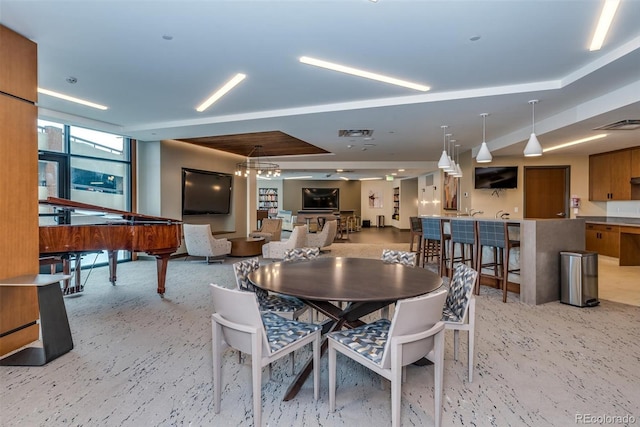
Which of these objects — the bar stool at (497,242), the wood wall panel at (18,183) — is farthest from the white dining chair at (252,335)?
the bar stool at (497,242)

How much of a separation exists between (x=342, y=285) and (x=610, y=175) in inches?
325

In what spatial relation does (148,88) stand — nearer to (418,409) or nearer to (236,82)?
(236,82)

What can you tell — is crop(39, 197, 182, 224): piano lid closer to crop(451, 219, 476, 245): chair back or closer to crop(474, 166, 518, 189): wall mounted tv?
crop(451, 219, 476, 245): chair back

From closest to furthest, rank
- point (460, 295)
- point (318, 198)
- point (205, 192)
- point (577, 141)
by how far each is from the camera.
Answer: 1. point (460, 295)
2. point (577, 141)
3. point (205, 192)
4. point (318, 198)

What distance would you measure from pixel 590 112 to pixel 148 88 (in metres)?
6.02

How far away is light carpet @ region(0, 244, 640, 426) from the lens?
2.07 meters

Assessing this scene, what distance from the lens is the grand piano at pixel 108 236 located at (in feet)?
12.6

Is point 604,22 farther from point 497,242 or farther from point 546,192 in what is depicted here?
point 546,192

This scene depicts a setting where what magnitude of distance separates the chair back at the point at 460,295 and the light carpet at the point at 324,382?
18.0 inches

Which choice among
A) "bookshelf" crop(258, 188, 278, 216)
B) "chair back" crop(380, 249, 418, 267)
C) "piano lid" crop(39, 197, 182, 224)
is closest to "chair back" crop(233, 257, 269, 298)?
"chair back" crop(380, 249, 418, 267)

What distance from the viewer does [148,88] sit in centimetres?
449

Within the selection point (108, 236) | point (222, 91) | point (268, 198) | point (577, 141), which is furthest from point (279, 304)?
point (268, 198)

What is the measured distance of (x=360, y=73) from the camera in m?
3.89

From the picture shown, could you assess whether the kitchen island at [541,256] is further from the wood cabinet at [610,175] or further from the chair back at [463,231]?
the wood cabinet at [610,175]
